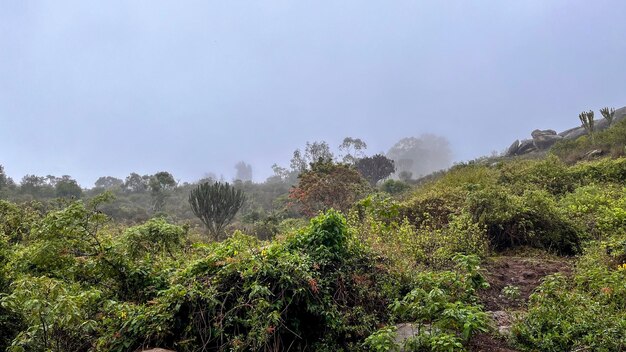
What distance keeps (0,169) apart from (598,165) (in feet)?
115

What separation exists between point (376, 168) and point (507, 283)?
92.1 feet

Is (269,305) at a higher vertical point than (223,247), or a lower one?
lower

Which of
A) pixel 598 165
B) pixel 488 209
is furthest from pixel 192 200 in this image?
pixel 598 165

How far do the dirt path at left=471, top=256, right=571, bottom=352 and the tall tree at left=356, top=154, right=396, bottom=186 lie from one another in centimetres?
2641

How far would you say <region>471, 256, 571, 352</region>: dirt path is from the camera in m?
4.05

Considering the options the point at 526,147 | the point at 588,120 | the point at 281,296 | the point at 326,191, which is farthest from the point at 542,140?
the point at 281,296

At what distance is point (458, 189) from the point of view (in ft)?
38.3

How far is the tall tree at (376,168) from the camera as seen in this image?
3372cm

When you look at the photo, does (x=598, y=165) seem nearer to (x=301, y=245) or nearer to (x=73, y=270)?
(x=301, y=245)

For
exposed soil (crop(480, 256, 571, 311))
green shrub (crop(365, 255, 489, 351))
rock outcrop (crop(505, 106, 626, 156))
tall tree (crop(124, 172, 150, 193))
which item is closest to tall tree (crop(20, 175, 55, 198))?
tall tree (crop(124, 172, 150, 193))

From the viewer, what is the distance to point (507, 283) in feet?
19.4

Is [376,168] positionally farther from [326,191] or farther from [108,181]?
[108,181]

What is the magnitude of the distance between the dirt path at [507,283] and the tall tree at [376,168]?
86.7ft

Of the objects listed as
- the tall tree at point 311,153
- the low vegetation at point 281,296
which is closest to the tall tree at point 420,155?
the tall tree at point 311,153
